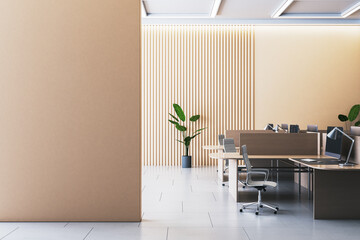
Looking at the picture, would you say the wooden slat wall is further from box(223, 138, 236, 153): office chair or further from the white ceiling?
box(223, 138, 236, 153): office chair

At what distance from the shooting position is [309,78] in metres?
11.6

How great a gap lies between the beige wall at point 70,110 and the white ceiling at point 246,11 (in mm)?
5153

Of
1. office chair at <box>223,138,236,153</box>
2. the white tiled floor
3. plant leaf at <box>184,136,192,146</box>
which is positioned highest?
office chair at <box>223,138,236,153</box>

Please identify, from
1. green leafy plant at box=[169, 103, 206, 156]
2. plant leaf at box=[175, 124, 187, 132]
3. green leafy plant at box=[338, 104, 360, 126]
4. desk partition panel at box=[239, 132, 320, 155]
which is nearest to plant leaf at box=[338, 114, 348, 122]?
green leafy plant at box=[338, 104, 360, 126]

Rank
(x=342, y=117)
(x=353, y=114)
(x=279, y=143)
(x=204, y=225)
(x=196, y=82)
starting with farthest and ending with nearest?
(x=196, y=82)
(x=342, y=117)
(x=353, y=114)
(x=279, y=143)
(x=204, y=225)

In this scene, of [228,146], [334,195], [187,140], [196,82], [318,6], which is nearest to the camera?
[334,195]

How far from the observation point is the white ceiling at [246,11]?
10055 mm

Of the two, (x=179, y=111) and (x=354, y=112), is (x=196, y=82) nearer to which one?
(x=179, y=111)

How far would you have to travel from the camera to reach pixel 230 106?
1155 cm

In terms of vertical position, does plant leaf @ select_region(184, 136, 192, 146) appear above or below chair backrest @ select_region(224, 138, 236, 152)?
below

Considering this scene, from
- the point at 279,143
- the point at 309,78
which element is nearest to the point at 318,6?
the point at 309,78

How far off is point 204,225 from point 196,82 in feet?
22.8

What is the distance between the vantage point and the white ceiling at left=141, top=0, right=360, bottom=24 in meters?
10.1

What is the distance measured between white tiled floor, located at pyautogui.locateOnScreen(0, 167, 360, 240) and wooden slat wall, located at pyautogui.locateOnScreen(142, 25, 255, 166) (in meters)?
4.42
